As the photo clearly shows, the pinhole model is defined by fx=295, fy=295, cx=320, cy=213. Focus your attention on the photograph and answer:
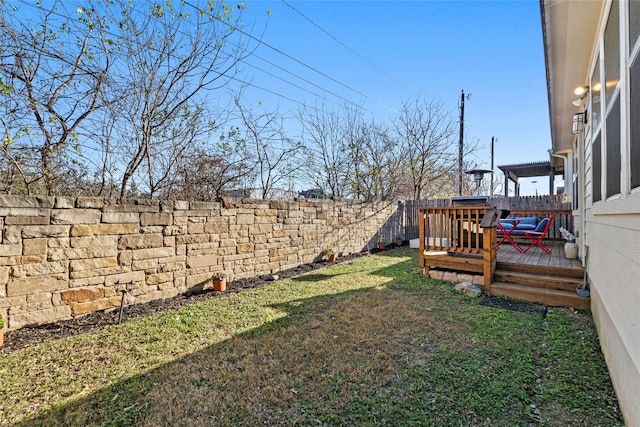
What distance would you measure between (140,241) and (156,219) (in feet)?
1.15

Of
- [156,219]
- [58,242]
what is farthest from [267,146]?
[58,242]

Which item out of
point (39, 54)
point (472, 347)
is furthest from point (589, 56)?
point (39, 54)

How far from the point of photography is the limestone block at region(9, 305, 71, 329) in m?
2.96

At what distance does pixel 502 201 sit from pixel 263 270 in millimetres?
8370

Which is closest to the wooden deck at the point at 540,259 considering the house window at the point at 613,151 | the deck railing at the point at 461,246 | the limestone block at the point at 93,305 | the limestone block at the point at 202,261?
the deck railing at the point at 461,246

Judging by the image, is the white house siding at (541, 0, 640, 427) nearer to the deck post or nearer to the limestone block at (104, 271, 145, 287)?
Answer: the deck post

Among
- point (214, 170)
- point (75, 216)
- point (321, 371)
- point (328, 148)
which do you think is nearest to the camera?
point (321, 371)

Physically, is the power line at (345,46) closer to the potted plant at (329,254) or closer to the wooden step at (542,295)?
the potted plant at (329,254)

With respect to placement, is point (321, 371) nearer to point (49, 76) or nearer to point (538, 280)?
point (538, 280)

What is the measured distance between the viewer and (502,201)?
9.76 metres

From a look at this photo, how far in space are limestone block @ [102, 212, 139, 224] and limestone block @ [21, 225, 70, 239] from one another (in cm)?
38

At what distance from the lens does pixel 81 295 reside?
3.37 meters

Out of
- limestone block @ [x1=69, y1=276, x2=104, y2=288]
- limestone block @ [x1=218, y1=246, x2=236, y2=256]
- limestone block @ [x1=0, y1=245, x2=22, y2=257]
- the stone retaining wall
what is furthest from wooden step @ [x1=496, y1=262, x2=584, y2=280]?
limestone block @ [x1=0, y1=245, x2=22, y2=257]

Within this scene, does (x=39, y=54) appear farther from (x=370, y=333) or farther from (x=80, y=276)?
(x=370, y=333)
